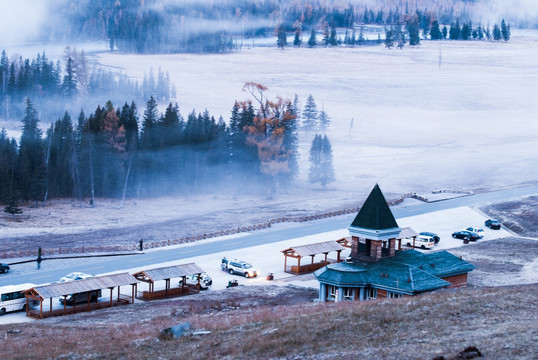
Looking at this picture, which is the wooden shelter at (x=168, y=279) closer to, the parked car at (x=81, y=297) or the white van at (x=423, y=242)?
the parked car at (x=81, y=297)

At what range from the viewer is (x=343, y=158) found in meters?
122

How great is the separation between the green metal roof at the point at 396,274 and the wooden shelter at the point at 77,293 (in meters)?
11.7

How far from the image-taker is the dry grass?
27.4 meters

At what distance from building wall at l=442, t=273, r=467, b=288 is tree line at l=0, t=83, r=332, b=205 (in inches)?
1839

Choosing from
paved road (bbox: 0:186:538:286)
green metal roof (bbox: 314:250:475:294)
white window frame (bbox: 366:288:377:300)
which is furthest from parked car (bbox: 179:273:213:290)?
white window frame (bbox: 366:288:377:300)

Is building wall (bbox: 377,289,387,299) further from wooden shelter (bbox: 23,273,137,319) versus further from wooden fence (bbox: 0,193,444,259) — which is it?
wooden fence (bbox: 0,193,444,259)

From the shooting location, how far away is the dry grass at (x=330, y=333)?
90.0 feet

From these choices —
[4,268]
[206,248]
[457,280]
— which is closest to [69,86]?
[206,248]

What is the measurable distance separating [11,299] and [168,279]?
30.7ft

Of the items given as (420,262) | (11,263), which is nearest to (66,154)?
(11,263)

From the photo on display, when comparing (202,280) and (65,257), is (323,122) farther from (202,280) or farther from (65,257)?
(202,280)

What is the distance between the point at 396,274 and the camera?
4500cm

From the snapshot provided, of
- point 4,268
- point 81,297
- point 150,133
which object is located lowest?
point 4,268

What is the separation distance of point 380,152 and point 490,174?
1796 cm
